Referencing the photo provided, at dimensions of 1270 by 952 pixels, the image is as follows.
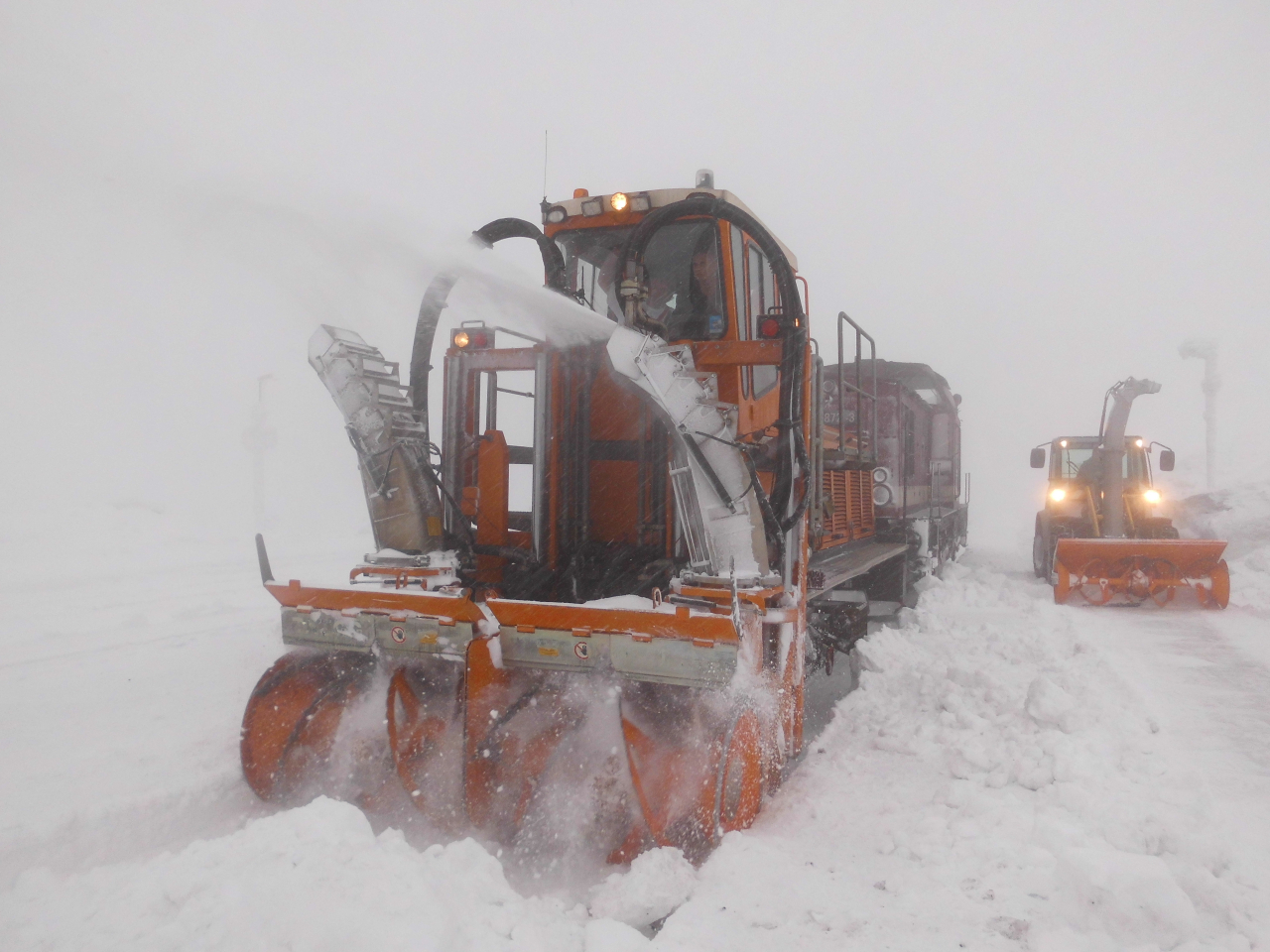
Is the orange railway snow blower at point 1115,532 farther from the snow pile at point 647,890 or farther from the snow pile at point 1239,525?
the snow pile at point 647,890

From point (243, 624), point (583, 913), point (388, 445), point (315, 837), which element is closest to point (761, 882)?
point (583, 913)

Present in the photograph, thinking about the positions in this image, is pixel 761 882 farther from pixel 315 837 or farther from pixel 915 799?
A: pixel 315 837

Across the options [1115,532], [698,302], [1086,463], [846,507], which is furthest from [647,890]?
[1086,463]

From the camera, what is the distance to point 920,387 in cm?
1222

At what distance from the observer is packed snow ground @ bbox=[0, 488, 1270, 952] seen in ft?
8.94

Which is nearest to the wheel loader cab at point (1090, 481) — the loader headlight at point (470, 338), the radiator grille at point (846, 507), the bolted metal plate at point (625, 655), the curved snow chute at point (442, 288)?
the radiator grille at point (846, 507)

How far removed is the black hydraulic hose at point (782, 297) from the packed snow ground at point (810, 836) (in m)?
1.72

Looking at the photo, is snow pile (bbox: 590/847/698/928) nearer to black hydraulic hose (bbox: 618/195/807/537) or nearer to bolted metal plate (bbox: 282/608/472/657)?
bolted metal plate (bbox: 282/608/472/657)

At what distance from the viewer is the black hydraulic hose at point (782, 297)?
3.98 meters

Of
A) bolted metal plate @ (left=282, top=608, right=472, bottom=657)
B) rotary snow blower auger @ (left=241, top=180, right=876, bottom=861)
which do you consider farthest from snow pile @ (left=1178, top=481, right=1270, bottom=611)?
bolted metal plate @ (left=282, top=608, right=472, bottom=657)

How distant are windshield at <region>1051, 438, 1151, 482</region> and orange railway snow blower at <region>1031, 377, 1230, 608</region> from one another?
0.02 meters

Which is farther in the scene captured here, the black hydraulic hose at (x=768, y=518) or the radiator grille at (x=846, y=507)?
the radiator grille at (x=846, y=507)

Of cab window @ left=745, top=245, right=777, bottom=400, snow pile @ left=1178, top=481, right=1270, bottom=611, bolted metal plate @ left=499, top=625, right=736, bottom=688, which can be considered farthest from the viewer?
snow pile @ left=1178, top=481, right=1270, bottom=611

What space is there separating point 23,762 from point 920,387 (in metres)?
11.4
